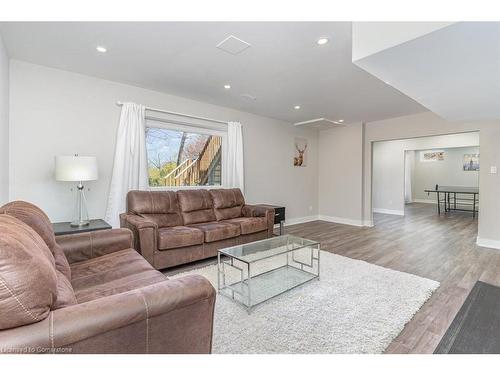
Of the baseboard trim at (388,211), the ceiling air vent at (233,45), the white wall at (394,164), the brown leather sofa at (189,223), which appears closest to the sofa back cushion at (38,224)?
the brown leather sofa at (189,223)

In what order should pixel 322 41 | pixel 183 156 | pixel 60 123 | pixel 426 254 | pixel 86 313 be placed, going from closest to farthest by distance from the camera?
pixel 86 313, pixel 322 41, pixel 60 123, pixel 426 254, pixel 183 156

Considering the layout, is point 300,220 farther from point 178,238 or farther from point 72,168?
point 72,168

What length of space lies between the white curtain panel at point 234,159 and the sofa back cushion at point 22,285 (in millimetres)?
3782

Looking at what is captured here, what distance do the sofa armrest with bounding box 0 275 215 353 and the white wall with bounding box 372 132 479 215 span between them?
23.2 ft

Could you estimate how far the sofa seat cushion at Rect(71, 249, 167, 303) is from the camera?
150 cm

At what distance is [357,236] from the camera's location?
4.71m

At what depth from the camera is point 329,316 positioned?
1984 millimetres

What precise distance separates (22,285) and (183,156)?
142 inches

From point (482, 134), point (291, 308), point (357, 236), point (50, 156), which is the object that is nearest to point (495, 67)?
point (291, 308)

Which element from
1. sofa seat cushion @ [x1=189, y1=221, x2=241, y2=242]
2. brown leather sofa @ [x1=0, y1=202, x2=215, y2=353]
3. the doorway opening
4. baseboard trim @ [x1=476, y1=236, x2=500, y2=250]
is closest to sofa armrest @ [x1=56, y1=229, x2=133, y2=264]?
brown leather sofa @ [x1=0, y1=202, x2=215, y2=353]

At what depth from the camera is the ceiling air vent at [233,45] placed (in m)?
2.34

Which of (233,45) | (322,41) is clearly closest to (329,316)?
(322,41)

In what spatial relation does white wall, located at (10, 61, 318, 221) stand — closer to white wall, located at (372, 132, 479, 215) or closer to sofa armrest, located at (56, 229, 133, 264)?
sofa armrest, located at (56, 229, 133, 264)

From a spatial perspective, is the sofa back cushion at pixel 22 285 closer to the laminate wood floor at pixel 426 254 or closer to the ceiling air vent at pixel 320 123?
the laminate wood floor at pixel 426 254
